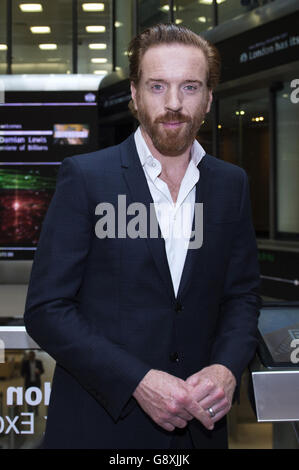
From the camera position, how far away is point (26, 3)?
1373 centimetres

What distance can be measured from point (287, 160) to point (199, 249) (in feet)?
24.4

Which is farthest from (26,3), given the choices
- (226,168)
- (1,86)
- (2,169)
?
(226,168)

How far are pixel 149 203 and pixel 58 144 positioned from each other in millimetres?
8242

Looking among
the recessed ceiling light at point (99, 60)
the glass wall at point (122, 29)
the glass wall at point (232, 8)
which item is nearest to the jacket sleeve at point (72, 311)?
the glass wall at point (232, 8)

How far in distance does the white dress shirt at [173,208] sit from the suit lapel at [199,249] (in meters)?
0.02

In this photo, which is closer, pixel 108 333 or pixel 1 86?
pixel 108 333

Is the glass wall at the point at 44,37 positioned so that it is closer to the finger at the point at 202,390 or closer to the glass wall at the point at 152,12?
the glass wall at the point at 152,12

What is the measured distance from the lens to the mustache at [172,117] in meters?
1.36

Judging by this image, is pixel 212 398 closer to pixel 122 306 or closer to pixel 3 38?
pixel 122 306

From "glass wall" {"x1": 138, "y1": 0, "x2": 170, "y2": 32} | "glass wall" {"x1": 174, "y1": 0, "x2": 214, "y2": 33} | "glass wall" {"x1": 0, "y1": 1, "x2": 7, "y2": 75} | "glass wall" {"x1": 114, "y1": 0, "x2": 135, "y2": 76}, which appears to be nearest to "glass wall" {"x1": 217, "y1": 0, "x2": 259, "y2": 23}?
"glass wall" {"x1": 174, "y1": 0, "x2": 214, "y2": 33}

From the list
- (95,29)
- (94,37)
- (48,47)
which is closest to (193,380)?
(48,47)

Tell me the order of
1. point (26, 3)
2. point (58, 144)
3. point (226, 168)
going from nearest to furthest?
point (226, 168) < point (58, 144) < point (26, 3)

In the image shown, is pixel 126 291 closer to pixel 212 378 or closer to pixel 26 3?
pixel 212 378

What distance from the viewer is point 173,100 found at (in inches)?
53.1
